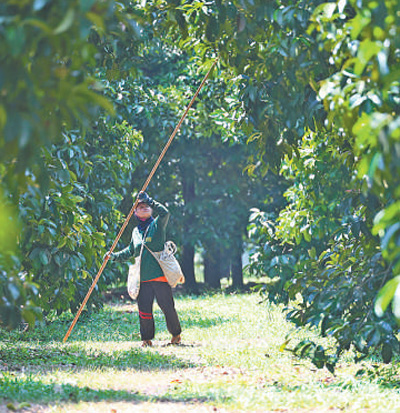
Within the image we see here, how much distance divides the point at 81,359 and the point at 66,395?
221cm

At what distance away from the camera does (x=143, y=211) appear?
9227 millimetres

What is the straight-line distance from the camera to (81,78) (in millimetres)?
3164

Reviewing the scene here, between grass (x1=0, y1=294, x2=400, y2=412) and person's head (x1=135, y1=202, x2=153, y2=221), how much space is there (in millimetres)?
1769

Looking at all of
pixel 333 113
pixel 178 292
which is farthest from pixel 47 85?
pixel 178 292

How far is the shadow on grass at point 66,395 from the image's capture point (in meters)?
5.51

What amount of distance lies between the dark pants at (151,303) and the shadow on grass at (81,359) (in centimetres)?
64

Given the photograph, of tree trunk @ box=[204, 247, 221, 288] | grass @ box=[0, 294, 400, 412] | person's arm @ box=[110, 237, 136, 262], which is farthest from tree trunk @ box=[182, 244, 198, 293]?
person's arm @ box=[110, 237, 136, 262]

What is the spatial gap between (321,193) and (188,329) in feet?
12.6

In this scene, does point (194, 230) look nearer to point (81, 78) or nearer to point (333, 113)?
point (333, 113)

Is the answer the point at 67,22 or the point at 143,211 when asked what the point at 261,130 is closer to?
the point at 143,211

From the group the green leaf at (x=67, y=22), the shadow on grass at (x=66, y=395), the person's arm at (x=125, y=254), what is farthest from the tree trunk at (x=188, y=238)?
the green leaf at (x=67, y=22)

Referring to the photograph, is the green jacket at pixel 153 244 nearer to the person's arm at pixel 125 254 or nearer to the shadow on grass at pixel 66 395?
the person's arm at pixel 125 254

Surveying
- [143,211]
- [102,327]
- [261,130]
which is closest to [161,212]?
[143,211]

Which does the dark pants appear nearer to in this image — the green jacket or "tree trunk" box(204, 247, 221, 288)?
the green jacket
